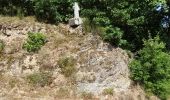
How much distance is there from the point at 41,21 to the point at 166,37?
273 inches

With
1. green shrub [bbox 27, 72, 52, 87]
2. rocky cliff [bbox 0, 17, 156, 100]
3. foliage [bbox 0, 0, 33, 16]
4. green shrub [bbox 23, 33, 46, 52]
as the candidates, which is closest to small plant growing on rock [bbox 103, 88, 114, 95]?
rocky cliff [bbox 0, 17, 156, 100]

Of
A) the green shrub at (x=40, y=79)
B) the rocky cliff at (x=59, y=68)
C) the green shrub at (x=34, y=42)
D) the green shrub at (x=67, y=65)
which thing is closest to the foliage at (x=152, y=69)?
the rocky cliff at (x=59, y=68)

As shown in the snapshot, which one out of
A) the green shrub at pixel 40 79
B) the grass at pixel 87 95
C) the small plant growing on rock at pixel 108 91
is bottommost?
the grass at pixel 87 95

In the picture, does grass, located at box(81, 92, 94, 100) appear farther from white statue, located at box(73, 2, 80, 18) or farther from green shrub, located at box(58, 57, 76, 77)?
white statue, located at box(73, 2, 80, 18)

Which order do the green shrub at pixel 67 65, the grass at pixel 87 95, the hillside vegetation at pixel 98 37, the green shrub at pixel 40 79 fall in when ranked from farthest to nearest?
the hillside vegetation at pixel 98 37 < the green shrub at pixel 67 65 < the green shrub at pixel 40 79 < the grass at pixel 87 95

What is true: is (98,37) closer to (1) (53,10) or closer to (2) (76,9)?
(2) (76,9)

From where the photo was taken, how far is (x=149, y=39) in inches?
894

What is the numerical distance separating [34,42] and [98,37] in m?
2.80

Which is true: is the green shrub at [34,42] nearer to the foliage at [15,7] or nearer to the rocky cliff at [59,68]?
the rocky cliff at [59,68]

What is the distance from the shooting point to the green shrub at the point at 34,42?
2114 cm

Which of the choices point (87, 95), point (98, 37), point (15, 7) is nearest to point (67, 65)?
point (87, 95)

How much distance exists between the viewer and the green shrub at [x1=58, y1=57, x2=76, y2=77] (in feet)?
67.4

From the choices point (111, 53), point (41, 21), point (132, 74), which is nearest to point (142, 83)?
point (132, 74)

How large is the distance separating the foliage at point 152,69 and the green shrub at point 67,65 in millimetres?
2762
